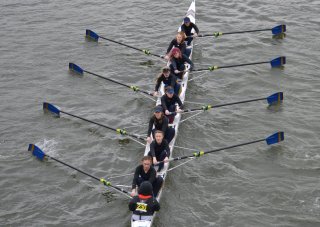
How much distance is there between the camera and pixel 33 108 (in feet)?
72.6

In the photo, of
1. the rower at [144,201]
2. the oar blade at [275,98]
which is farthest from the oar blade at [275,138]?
the rower at [144,201]

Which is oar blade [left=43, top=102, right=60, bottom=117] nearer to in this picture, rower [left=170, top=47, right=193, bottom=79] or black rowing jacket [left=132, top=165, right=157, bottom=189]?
rower [left=170, top=47, right=193, bottom=79]

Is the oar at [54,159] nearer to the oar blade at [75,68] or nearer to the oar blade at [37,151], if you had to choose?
the oar blade at [37,151]

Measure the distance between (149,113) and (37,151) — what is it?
18.3ft

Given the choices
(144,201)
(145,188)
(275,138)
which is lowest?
(144,201)

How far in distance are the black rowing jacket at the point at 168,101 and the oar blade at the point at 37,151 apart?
17.1ft

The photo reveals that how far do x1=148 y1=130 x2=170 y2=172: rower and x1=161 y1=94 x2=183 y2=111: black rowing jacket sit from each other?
106 inches

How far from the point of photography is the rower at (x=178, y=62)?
2203cm

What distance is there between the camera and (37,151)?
1852 centimetres

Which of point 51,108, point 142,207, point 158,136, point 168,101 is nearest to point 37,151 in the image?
point 51,108

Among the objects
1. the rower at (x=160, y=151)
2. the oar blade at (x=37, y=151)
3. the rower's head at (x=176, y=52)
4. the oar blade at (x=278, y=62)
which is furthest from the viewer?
the oar blade at (x=278, y=62)

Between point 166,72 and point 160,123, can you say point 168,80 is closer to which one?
point 166,72

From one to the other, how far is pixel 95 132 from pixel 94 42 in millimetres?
8958

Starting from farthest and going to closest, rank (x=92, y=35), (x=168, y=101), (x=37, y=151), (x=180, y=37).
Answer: (x=92, y=35)
(x=180, y=37)
(x=168, y=101)
(x=37, y=151)
